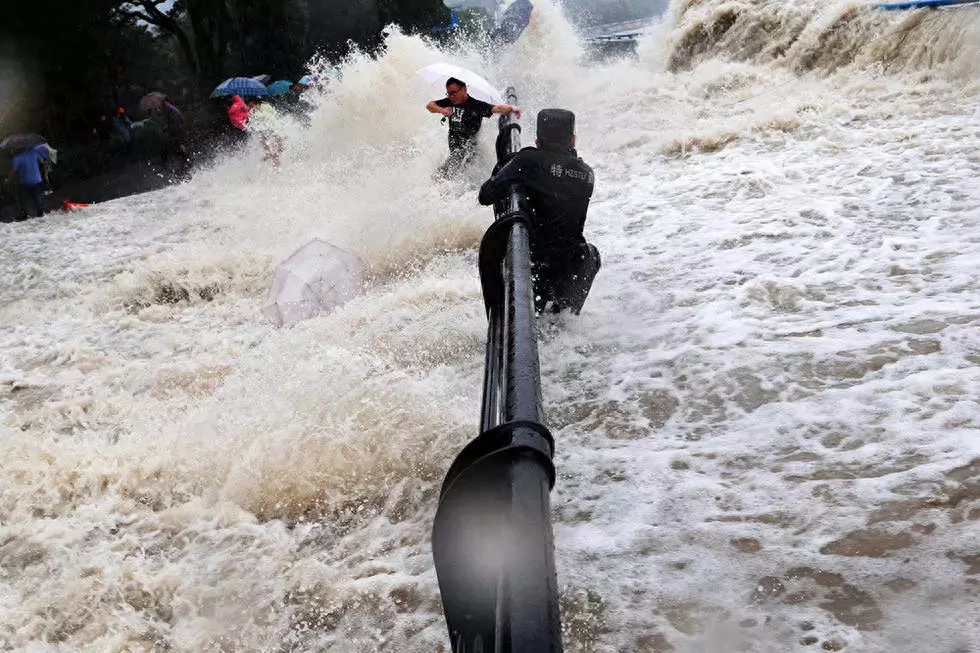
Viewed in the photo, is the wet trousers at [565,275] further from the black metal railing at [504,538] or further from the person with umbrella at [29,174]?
the person with umbrella at [29,174]

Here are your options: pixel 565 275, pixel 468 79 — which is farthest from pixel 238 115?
pixel 565 275

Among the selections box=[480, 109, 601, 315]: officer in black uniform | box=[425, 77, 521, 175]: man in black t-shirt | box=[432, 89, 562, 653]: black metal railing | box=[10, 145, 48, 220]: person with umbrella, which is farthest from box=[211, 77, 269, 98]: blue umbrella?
box=[432, 89, 562, 653]: black metal railing

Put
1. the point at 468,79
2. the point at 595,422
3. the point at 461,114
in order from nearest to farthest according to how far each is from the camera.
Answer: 1. the point at 595,422
2. the point at 468,79
3. the point at 461,114

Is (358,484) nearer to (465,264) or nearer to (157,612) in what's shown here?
(157,612)

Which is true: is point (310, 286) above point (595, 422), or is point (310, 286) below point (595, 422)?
above

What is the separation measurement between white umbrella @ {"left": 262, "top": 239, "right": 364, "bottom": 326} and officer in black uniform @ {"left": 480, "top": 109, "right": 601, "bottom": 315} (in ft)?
7.30

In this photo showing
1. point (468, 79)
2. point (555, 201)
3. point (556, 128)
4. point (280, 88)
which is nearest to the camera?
point (556, 128)

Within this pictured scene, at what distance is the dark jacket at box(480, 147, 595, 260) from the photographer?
422 cm

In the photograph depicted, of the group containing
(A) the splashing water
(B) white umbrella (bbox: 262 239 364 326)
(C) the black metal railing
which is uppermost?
(C) the black metal railing

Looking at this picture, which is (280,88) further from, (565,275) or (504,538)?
(504,538)

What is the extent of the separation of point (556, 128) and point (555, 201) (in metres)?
0.44

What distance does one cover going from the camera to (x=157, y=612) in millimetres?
2922

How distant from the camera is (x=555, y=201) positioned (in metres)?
4.47

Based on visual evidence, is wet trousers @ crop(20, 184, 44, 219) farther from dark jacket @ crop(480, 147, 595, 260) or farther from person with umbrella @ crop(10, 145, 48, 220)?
dark jacket @ crop(480, 147, 595, 260)
